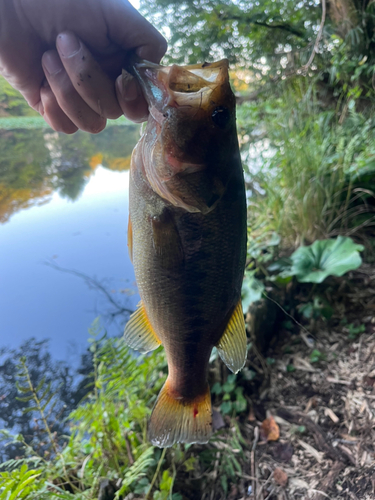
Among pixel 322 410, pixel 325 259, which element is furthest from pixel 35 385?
pixel 325 259

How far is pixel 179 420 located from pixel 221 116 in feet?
3.41

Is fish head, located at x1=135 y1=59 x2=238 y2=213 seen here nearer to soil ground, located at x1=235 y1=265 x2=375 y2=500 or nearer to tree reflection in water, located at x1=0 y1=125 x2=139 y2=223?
soil ground, located at x1=235 y1=265 x2=375 y2=500

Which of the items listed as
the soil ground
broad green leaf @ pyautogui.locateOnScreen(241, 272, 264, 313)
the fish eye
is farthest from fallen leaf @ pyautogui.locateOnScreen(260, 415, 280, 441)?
the fish eye

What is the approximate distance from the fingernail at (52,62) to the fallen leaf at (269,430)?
83.8 inches

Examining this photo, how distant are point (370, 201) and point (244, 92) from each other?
3634 mm

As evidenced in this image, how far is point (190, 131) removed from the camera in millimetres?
810

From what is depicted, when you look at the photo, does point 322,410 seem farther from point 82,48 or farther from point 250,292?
point 82,48

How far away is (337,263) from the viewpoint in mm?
2297

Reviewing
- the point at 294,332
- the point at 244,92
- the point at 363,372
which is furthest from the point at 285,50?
the point at 363,372

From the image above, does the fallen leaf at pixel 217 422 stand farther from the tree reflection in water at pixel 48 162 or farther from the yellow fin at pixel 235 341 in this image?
the tree reflection in water at pixel 48 162

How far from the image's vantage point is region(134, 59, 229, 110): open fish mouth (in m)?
0.78

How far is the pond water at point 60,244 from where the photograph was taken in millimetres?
2912

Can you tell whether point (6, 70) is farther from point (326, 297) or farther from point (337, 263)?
point (326, 297)

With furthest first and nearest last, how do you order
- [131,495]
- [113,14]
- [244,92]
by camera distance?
1. [244,92]
2. [131,495]
3. [113,14]
